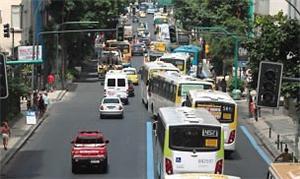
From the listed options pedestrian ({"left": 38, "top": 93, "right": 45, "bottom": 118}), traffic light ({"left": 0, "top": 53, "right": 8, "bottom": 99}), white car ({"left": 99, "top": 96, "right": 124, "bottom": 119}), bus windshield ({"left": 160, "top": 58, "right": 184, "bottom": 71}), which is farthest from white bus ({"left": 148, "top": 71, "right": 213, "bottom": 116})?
traffic light ({"left": 0, "top": 53, "right": 8, "bottom": 99})

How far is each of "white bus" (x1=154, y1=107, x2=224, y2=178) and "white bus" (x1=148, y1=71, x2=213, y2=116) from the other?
15.9 meters

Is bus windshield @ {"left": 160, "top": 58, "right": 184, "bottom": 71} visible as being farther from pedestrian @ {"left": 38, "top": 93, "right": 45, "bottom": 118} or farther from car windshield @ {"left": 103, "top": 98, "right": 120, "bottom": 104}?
pedestrian @ {"left": 38, "top": 93, "right": 45, "bottom": 118}

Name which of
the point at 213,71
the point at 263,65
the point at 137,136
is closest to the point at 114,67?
the point at 213,71

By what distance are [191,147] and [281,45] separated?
13227 millimetres

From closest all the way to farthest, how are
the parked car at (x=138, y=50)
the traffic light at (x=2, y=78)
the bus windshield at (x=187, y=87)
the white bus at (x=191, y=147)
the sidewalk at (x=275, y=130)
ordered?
the traffic light at (x=2, y=78)
the white bus at (x=191, y=147)
the sidewalk at (x=275, y=130)
the bus windshield at (x=187, y=87)
the parked car at (x=138, y=50)

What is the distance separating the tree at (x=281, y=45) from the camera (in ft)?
124

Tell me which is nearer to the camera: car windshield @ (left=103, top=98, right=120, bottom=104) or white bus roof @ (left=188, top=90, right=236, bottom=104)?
white bus roof @ (left=188, top=90, right=236, bottom=104)

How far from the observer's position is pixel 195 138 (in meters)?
28.5

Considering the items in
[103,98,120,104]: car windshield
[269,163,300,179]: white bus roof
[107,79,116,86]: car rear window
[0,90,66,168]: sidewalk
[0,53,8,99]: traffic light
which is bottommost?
[0,90,66,168]: sidewalk

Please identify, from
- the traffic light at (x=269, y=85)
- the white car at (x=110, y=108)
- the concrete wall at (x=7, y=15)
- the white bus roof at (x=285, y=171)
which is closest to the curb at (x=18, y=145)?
the white car at (x=110, y=108)

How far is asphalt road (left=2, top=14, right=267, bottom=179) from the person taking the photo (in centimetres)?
3469

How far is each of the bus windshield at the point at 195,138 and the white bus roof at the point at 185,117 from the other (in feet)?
0.66

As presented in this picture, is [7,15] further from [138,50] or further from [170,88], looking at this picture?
[138,50]

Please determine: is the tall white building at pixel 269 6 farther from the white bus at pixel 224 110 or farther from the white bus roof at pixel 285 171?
the white bus roof at pixel 285 171
